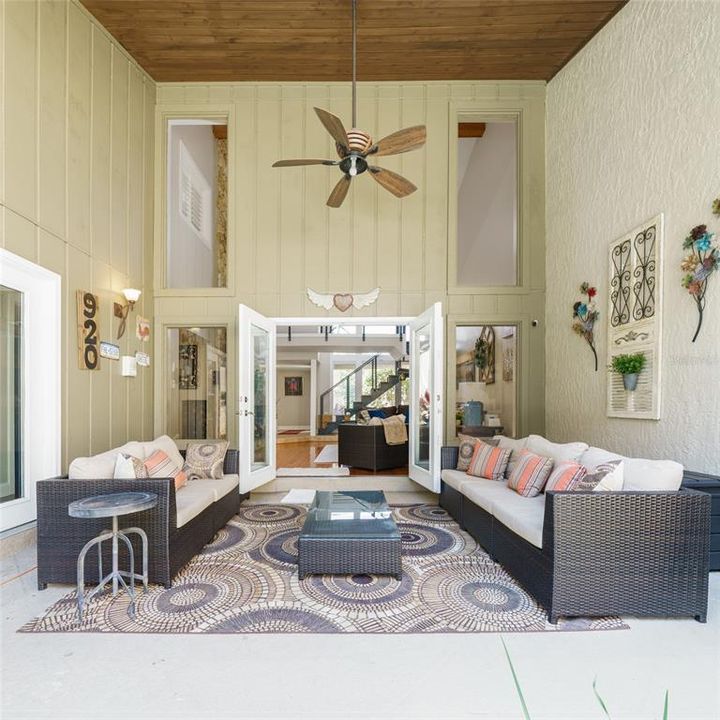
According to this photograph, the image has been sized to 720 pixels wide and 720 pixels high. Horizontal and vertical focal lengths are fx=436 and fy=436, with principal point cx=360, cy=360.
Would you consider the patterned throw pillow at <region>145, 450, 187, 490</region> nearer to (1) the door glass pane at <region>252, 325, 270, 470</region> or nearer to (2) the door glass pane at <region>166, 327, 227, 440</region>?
(1) the door glass pane at <region>252, 325, 270, 470</region>

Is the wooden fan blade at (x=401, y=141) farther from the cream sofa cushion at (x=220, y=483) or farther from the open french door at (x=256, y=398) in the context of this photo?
the cream sofa cushion at (x=220, y=483)

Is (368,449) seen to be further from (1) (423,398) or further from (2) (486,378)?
(2) (486,378)

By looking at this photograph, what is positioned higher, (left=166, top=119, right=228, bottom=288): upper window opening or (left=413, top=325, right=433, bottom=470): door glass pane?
(left=166, top=119, right=228, bottom=288): upper window opening

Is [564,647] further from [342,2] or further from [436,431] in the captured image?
[342,2]

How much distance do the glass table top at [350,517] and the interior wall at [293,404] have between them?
36.2 ft

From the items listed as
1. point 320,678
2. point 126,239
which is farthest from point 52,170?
point 320,678

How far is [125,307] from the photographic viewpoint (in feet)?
15.3

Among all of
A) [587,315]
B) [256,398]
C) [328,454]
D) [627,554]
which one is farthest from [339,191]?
[328,454]

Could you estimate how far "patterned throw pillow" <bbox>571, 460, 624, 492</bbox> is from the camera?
264cm

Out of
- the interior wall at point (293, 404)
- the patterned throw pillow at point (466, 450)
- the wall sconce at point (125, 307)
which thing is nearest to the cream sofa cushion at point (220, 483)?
the wall sconce at point (125, 307)

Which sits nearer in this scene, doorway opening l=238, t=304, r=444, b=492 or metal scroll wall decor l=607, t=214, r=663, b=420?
metal scroll wall decor l=607, t=214, r=663, b=420

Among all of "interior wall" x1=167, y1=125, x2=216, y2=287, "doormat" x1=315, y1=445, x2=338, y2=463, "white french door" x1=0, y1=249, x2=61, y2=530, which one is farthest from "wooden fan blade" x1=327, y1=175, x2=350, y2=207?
"doormat" x1=315, y1=445, x2=338, y2=463

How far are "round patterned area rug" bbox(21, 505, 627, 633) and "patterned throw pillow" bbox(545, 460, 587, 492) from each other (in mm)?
694

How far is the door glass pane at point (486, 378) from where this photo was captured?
5.62 metres
